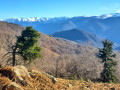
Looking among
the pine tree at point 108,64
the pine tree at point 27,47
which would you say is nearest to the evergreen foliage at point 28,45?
the pine tree at point 27,47

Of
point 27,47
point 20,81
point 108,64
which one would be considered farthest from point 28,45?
point 108,64

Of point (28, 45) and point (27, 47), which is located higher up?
point (28, 45)

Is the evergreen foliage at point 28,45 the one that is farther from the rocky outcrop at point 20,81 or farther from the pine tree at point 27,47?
the rocky outcrop at point 20,81

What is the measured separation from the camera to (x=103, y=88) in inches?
231

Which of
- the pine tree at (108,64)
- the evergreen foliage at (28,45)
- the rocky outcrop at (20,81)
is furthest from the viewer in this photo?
the pine tree at (108,64)

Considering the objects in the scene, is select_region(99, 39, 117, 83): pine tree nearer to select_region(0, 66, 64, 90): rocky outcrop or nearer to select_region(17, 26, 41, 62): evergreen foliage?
select_region(17, 26, 41, 62): evergreen foliage

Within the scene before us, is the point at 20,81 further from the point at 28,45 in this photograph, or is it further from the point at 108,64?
the point at 108,64

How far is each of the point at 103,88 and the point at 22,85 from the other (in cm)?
374

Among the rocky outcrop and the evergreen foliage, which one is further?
the evergreen foliage

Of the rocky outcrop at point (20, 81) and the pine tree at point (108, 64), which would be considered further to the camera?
the pine tree at point (108, 64)

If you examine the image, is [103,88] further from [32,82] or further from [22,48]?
[22,48]

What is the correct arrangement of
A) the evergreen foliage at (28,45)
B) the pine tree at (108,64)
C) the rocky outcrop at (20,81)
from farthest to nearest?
the pine tree at (108,64) → the evergreen foliage at (28,45) → the rocky outcrop at (20,81)

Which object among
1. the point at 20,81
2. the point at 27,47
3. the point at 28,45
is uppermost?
the point at 28,45

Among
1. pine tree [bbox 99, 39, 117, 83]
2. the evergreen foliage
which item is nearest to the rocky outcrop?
the evergreen foliage
